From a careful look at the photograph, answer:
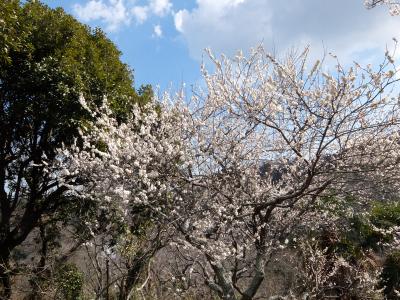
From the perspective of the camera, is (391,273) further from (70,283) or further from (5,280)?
(5,280)

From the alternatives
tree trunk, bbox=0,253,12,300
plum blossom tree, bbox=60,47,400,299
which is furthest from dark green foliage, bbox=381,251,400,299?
tree trunk, bbox=0,253,12,300

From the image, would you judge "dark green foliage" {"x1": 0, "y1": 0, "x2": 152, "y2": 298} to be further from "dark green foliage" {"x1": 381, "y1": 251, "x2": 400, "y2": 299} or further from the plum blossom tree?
"dark green foliage" {"x1": 381, "y1": 251, "x2": 400, "y2": 299}

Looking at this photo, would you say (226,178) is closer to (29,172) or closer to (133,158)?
(133,158)

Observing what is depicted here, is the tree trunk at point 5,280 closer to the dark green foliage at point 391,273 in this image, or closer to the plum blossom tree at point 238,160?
the plum blossom tree at point 238,160

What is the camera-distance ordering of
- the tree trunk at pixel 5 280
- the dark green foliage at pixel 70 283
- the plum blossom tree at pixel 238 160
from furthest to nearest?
the dark green foliage at pixel 70 283 < the tree trunk at pixel 5 280 < the plum blossom tree at pixel 238 160

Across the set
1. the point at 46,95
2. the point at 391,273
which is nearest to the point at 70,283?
the point at 46,95

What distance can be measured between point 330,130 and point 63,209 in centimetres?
656

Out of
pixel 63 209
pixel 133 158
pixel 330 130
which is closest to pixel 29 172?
pixel 63 209

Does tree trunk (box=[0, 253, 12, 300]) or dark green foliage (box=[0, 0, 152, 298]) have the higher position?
dark green foliage (box=[0, 0, 152, 298])

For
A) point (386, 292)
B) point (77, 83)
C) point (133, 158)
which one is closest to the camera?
point (133, 158)

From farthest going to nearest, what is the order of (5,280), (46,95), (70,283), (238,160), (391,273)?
(391,273) < (70,283) < (5,280) < (46,95) < (238,160)

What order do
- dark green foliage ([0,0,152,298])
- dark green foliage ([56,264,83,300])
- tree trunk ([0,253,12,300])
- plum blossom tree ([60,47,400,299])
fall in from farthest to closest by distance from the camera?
dark green foliage ([56,264,83,300]) < tree trunk ([0,253,12,300]) < dark green foliage ([0,0,152,298]) < plum blossom tree ([60,47,400,299])

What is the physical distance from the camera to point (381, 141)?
3938 mm

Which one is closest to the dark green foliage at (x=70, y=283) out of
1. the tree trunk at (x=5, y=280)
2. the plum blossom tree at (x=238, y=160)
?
the tree trunk at (x=5, y=280)
